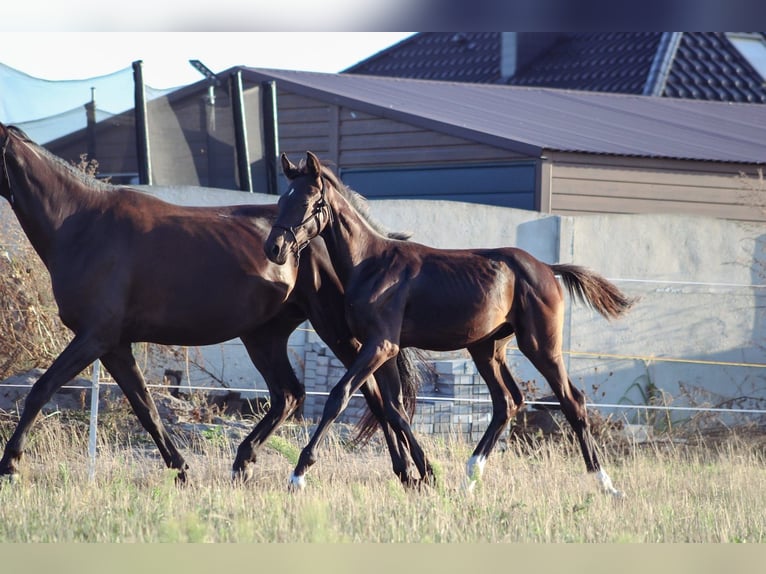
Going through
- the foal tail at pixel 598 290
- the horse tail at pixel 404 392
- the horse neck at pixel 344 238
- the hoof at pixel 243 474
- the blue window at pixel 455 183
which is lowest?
the hoof at pixel 243 474

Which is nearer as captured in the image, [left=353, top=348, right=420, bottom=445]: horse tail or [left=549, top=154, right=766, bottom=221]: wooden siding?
[left=353, top=348, right=420, bottom=445]: horse tail

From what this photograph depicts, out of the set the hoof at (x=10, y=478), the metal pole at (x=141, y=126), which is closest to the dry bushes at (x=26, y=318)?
the hoof at (x=10, y=478)

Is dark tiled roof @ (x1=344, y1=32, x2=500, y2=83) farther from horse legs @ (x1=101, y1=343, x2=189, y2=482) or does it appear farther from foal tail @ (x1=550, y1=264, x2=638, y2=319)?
horse legs @ (x1=101, y1=343, x2=189, y2=482)

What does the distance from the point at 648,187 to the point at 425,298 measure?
8119 mm

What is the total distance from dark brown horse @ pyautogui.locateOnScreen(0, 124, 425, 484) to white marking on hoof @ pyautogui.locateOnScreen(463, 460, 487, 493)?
0.37 meters

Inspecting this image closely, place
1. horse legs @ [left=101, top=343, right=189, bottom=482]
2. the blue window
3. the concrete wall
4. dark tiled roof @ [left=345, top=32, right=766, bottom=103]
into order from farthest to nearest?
dark tiled roof @ [left=345, top=32, right=766, bottom=103] → the blue window → the concrete wall → horse legs @ [left=101, top=343, right=189, bottom=482]

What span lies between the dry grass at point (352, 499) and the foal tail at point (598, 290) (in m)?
1.13

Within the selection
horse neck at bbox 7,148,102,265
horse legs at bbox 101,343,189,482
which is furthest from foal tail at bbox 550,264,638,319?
horse neck at bbox 7,148,102,265

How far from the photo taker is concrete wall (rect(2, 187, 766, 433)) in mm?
11602

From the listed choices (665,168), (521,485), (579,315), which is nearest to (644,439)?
(579,315)

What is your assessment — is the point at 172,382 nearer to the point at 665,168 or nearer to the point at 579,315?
the point at 579,315

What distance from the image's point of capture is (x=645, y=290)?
40.0 feet

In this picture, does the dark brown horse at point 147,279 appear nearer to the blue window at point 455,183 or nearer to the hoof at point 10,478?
the hoof at point 10,478

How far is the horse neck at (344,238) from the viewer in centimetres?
655
